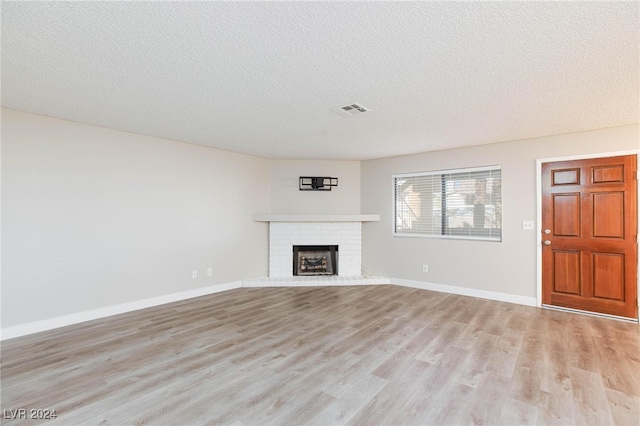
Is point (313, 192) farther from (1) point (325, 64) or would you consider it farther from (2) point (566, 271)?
(2) point (566, 271)

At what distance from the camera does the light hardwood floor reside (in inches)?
74.4

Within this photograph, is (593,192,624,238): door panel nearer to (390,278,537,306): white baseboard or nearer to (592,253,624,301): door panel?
(592,253,624,301): door panel

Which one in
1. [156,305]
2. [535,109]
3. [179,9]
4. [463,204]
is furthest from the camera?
[463,204]

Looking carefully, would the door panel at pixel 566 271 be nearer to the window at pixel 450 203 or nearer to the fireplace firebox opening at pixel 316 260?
the window at pixel 450 203

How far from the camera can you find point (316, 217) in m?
5.45

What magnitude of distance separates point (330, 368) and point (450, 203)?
354 centimetres

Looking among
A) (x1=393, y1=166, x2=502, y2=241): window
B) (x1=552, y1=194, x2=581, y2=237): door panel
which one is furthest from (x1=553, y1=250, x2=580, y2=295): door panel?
(x1=393, y1=166, x2=502, y2=241): window

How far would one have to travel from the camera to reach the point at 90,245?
11.6 ft

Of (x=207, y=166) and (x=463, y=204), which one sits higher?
(x=207, y=166)

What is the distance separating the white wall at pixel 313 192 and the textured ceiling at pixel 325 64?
2.11 meters

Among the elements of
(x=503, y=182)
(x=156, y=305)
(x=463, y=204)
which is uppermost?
(x=503, y=182)

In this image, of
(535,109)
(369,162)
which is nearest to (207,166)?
(369,162)

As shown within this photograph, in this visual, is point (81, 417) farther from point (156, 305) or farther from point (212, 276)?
point (212, 276)

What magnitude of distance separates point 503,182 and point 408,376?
336 centimetres
